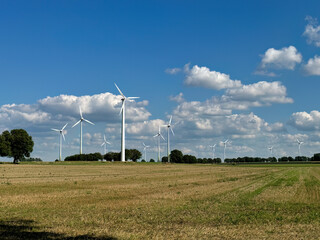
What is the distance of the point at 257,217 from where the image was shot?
2256 cm

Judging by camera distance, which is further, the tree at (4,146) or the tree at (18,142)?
the tree at (18,142)

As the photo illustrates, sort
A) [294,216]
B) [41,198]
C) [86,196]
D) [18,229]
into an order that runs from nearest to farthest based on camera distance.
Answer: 1. [18,229]
2. [294,216]
3. [41,198]
4. [86,196]

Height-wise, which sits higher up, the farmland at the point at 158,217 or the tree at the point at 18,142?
the tree at the point at 18,142

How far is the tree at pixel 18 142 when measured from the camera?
15179 centimetres

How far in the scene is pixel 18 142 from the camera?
153 m

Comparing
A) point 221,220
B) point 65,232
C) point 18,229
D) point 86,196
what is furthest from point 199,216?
point 86,196

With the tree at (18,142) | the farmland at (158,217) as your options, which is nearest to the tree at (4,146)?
the tree at (18,142)

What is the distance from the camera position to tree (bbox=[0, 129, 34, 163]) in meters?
152

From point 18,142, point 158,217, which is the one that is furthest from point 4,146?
point 158,217

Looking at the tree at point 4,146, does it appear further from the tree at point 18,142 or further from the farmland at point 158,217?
the farmland at point 158,217

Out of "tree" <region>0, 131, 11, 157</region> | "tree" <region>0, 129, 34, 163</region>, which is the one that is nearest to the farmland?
"tree" <region>0, 131, 11, 157</region>

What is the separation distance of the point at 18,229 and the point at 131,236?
5713mm

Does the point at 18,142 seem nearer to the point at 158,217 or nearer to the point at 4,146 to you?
the point at 4,146

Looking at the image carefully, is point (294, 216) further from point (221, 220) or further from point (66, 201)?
point (66, 201)
